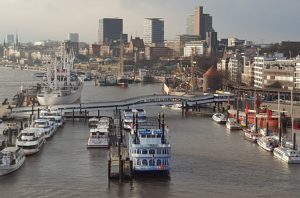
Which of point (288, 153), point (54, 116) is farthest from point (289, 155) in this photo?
point (54, 116)

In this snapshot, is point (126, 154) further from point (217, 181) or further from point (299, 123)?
point (299, 123)

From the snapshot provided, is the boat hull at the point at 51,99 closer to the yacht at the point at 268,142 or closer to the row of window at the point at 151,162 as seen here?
the yacht at the point at 268,142

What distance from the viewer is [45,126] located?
21.8 meters

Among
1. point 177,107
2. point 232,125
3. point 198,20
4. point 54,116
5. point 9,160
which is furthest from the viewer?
point 198,20

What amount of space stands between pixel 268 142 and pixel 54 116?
8.77 metres

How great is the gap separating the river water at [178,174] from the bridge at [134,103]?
19.7 feet

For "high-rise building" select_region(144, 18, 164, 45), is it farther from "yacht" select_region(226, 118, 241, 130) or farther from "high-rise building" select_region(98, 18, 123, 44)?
"yacht" select_region(226, 118, 241, 130)

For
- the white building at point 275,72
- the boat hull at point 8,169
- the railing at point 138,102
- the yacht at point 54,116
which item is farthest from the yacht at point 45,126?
the white building at point 275,72

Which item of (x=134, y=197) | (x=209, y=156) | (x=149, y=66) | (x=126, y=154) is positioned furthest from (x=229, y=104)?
(x=149, y=66)

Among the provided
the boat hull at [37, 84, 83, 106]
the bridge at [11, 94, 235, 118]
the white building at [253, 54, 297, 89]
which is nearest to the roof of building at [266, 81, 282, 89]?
the white building at [253, 54, 297, 89]

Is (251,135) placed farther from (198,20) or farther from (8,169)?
(198,20)

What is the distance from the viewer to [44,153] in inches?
739

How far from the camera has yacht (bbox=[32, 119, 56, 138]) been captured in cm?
2144

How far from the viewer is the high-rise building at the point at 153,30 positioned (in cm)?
13250
